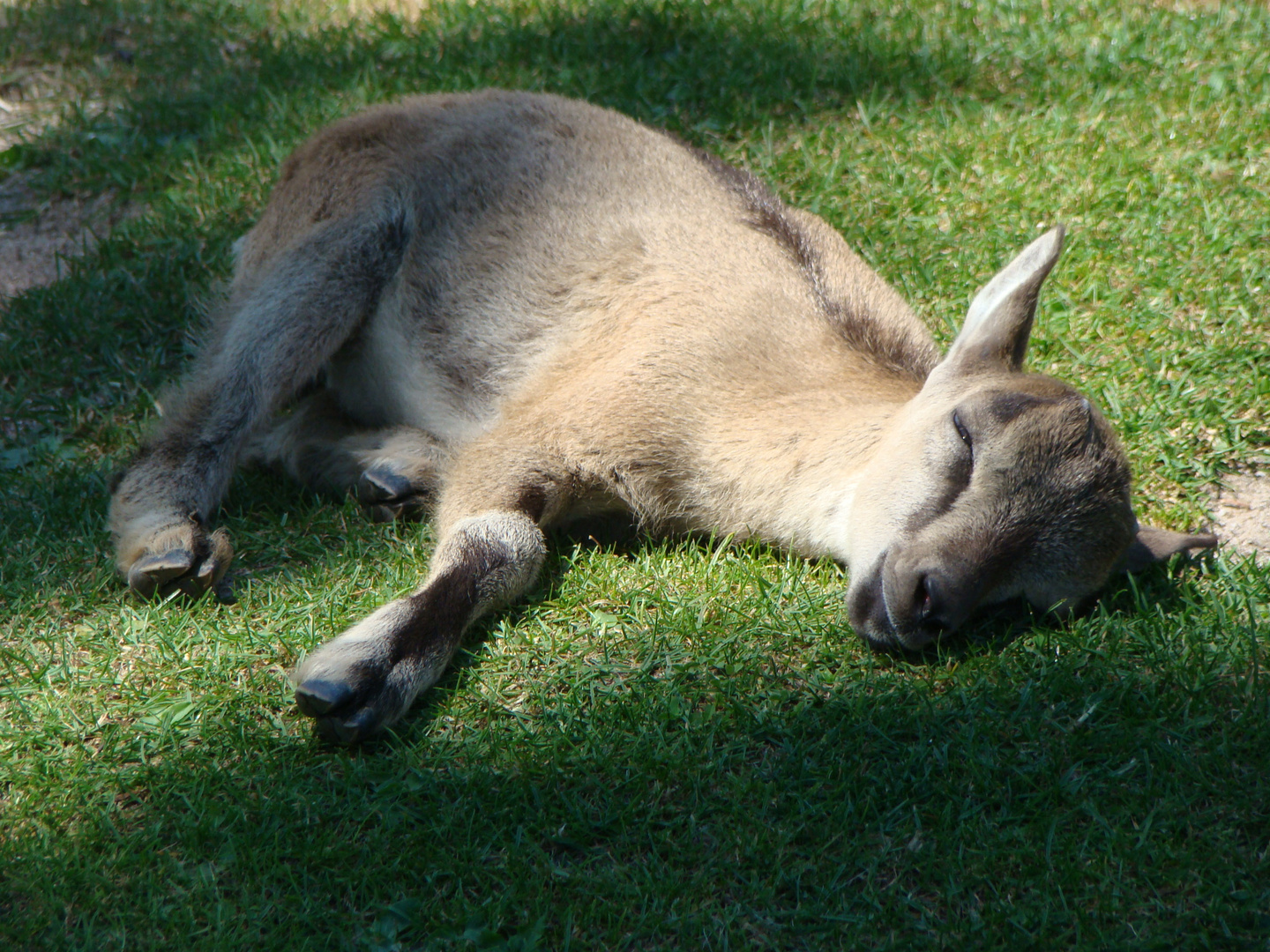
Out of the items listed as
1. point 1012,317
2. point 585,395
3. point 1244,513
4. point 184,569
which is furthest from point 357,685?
point 1244,513

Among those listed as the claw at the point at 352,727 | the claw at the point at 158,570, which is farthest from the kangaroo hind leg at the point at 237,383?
the claw at the point at 352,727

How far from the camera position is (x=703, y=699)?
338 centimetres

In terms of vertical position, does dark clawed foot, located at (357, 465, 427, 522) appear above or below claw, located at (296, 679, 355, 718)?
below

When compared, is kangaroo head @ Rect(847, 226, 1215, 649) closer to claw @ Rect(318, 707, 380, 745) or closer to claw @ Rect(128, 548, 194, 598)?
claw @ Rect(318, 707, 380, 745)

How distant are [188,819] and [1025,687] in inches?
88.9

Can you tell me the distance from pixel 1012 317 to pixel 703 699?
160cm

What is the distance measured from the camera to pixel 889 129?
20.1ft

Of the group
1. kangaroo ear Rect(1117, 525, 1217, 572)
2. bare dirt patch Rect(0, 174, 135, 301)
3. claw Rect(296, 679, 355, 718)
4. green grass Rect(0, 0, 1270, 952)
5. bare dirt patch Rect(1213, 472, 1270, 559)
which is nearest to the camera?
green grass Rect(0, 0, 1270, 952)

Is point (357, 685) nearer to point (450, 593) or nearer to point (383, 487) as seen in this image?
point (450, 593)

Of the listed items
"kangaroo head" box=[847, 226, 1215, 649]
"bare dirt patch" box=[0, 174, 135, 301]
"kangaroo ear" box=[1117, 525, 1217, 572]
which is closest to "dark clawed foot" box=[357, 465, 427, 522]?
"kangaroo head" box=[847, 226, 1215, 649]

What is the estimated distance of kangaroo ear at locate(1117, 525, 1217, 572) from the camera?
12.1 ft

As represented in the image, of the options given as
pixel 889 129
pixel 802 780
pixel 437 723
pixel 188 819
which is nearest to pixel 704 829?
pixel 802 780

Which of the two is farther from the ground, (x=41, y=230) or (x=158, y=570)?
(x=41, y=230)

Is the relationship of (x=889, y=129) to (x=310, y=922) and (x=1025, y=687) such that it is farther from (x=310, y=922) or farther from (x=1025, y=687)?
(x=310, y=922)
